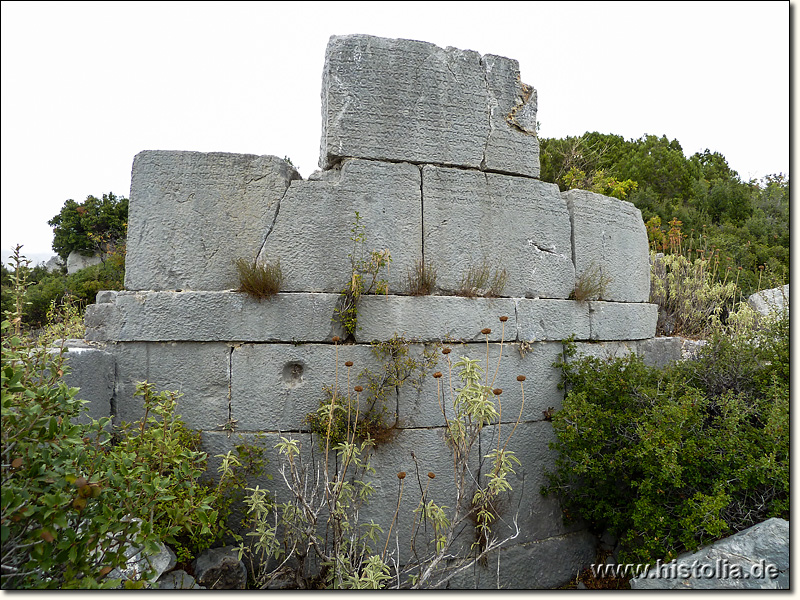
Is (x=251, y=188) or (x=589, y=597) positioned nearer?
(x=589, y=597)

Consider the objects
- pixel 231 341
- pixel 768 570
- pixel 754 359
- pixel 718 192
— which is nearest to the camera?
pixel 768 570

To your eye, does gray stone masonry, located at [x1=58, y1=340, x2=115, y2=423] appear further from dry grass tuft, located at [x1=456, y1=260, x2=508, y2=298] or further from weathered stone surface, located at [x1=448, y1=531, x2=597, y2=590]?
weathered stone surface, located at [x1=448, y1=531, x2=597, y2=590]

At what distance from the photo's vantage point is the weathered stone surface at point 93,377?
347cm

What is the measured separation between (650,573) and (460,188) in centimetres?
282

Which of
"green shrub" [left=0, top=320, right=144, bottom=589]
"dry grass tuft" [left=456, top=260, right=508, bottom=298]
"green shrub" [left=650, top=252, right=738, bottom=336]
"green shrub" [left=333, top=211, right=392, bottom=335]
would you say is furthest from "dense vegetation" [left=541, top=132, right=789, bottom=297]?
"green shrub" [left=0, top=320, right=144, bottom=589]

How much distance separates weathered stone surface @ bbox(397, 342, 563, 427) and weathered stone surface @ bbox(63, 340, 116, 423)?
1969mm

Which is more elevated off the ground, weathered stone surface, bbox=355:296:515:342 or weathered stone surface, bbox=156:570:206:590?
weathered stone surface, bbox=355:296:515:342

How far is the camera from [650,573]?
3170 millimetres

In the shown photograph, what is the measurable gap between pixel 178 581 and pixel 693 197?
44.9ft

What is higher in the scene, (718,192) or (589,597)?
(718,192)

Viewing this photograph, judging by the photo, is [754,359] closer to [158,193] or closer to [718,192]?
[158,193]

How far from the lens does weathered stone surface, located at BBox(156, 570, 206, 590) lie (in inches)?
118

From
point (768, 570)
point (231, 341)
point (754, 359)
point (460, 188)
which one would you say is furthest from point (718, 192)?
point (231, 341)

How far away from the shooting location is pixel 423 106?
4.05m
